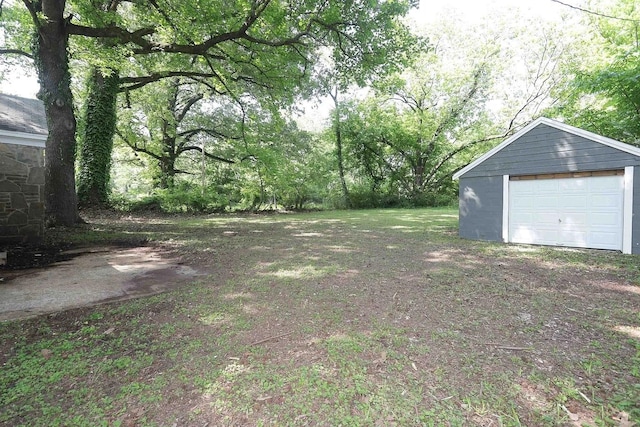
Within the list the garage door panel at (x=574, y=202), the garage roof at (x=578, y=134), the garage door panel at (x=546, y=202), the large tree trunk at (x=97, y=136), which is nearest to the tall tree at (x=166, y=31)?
the large tree trunk at (x=97, y=136)

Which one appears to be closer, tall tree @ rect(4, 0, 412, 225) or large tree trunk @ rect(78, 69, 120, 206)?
tall tree @ rect(4, 0, 412, 225)

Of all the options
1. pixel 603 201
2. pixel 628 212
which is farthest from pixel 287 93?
pixel 628 212

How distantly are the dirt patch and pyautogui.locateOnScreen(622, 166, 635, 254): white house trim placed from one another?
866 centimetres

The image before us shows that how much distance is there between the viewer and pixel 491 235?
797cm

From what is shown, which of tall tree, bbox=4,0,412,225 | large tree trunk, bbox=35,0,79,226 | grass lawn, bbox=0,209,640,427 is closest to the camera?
grass lawn, bbox=0,209,640,427

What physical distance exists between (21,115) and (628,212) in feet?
43.4

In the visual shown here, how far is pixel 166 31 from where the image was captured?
7.08 m

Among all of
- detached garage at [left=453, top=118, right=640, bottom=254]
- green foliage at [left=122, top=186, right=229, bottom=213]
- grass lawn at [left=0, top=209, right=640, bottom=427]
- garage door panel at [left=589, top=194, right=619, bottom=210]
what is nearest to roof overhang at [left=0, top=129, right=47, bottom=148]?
grass lawn at [left=0, top=209, right=640, bottom=427]

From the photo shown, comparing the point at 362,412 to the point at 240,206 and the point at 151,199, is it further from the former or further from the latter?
the point at 240,206

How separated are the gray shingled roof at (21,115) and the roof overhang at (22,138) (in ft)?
0.20

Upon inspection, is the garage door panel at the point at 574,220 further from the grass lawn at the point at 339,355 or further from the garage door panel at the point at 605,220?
the grass lawn at the point at 339,355

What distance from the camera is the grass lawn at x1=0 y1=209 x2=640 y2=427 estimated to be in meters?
1.71

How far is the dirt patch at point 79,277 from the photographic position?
10.5 ft

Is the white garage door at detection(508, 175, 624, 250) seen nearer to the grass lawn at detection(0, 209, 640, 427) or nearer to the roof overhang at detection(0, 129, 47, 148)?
the grass lawn at detection(0, 209, 640, 427)
